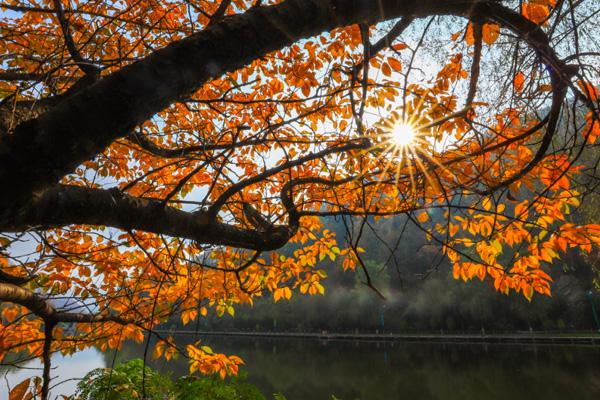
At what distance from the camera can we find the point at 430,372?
19.4 meters

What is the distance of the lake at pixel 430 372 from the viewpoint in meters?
14.8

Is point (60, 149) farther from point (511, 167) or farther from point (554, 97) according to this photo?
point (511, 167)

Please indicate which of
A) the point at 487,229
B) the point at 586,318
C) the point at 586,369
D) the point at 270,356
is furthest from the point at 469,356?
the point at 487,229

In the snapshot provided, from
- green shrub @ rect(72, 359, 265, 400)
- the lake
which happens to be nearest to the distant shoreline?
the lake

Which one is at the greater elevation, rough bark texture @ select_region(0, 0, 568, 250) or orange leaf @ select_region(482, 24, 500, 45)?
orange leaf @ select_region(482, 24, 500, 45)

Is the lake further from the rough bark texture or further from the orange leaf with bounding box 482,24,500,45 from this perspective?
the orange leaf with bounding box 482,24,500,45

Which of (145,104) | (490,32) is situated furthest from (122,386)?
(490,32)

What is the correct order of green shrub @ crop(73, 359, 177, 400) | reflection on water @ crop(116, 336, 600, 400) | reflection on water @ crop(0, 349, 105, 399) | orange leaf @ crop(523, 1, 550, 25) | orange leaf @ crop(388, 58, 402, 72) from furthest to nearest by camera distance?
1. reflection on water @ crop(116, 336, 600, 400)
2. green shrub @ crop(73, 359, 177, 400)
3. orange leaf @ crop(388, 58, 402, 72)
4. reflection on water @ crop(0, 349, 105, 399)
5. orange leaf @ crop(523, 1, 550, 25)

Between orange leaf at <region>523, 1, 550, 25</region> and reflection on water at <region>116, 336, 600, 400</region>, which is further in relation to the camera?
reflection on water at <region>116, 336, 600, 400</region>

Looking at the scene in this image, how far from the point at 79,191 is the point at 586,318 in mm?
34576

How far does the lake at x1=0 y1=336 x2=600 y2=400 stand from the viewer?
14844mm

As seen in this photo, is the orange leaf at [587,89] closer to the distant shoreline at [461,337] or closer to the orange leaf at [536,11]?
the orange leaf at [536,11]

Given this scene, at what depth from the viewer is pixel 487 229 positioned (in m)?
3.37

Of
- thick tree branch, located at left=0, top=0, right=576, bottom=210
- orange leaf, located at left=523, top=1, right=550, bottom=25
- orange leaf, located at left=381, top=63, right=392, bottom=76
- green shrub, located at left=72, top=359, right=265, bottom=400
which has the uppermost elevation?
orange leaf, located at left=381, top=63, right=392, bottom=76
